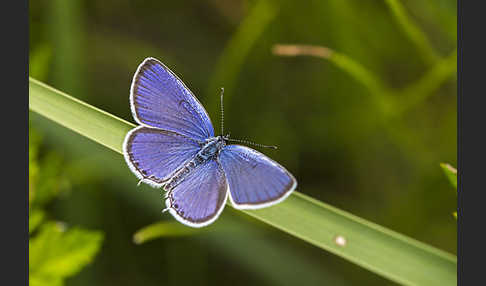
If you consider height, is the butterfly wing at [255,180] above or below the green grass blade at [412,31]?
below

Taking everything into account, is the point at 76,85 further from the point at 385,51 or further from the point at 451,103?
the point at 451,103

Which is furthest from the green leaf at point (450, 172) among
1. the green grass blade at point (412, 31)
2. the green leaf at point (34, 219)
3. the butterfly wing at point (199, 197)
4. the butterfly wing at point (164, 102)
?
the green leaf at point (34, 219)

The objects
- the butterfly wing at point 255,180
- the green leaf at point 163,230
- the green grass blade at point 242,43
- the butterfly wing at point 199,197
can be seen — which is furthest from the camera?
the green grass blade at point 242,43

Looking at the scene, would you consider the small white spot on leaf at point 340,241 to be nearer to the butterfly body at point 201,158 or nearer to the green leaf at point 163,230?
the butterfly body at point 201,158

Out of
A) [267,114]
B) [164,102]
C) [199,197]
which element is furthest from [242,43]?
[199,197]

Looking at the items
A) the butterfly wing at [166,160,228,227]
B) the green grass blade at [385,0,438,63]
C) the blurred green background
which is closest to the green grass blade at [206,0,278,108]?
the blurred green background

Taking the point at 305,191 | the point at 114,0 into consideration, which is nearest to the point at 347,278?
the point at 305,191
